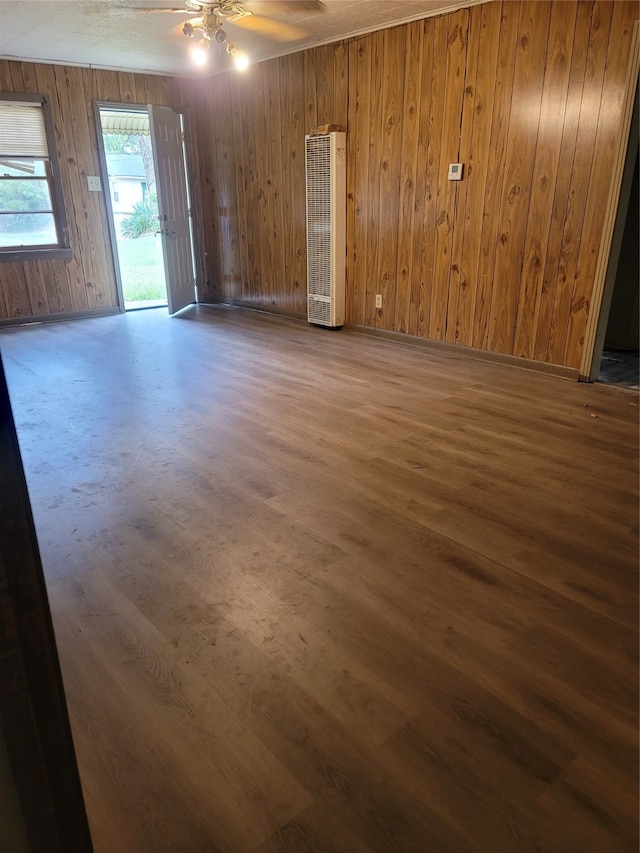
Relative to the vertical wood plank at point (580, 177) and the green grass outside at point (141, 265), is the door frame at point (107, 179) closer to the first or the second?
the green grass outside at point (141, 265)

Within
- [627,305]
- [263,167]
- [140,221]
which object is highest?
[263,167]

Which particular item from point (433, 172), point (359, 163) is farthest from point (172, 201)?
point (433, 172)

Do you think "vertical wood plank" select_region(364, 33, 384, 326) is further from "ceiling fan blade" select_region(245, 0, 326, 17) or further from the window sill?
the window sill

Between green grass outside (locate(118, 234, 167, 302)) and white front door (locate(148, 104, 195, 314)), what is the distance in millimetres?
3596

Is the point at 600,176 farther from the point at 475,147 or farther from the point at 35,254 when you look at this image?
the point at 35,254

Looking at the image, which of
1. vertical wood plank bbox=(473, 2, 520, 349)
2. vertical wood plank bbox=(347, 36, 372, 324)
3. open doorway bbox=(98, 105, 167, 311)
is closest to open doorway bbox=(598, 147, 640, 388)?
vertical wood plank bbox=(473, 2, 520, 349)

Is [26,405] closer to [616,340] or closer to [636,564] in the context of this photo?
[636,564]

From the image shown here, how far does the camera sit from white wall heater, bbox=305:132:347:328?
211 inches

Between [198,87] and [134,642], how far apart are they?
677 cm

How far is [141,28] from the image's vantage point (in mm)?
4645

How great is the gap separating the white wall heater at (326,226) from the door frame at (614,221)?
7.99 ft

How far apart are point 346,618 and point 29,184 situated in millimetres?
6010

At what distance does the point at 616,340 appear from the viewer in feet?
16.8

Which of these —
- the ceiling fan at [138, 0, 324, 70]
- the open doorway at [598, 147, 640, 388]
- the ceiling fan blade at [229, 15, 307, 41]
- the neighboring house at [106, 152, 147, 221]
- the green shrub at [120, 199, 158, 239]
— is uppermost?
the ceiling fan blade at [229, 15, 307, 41]
